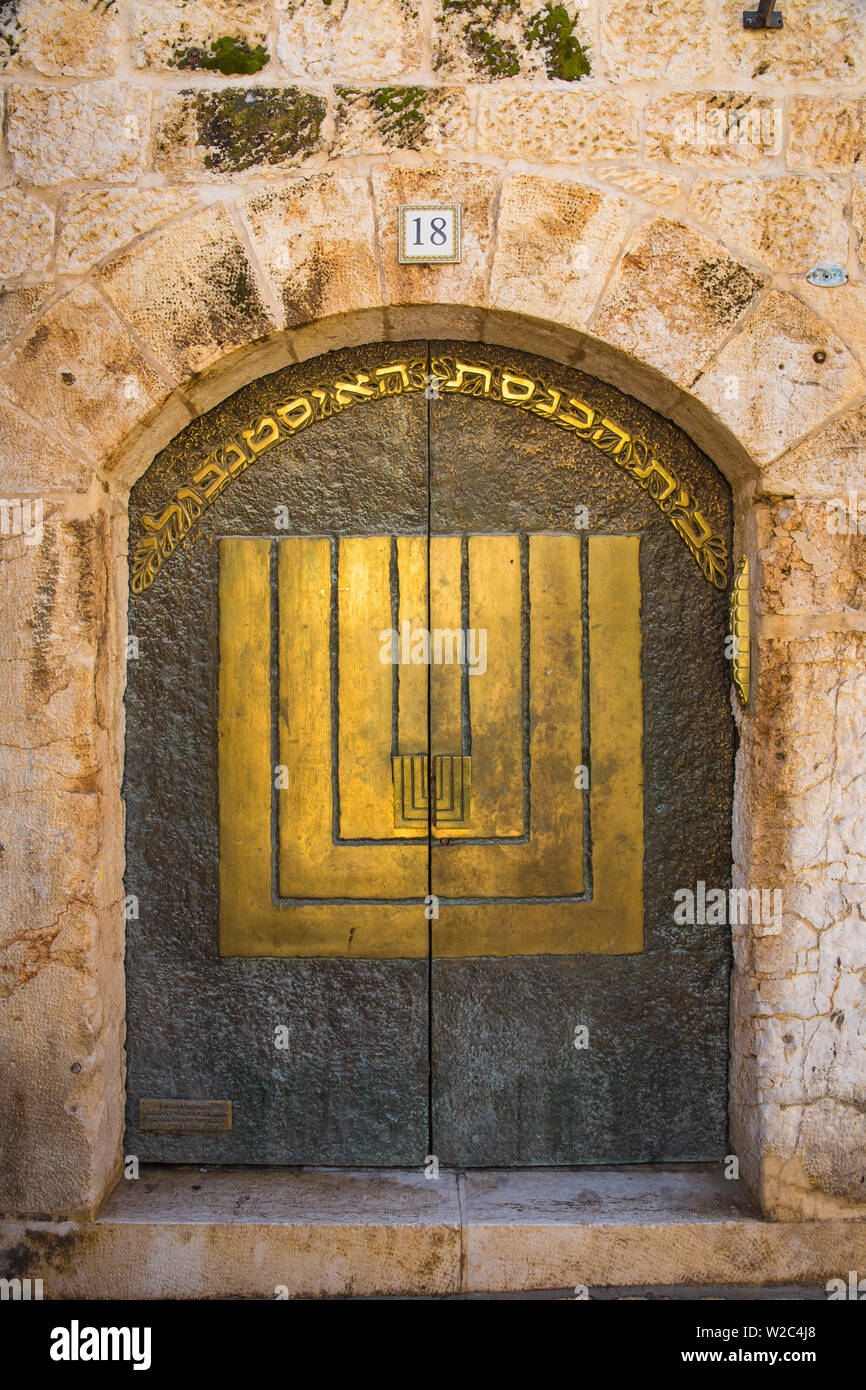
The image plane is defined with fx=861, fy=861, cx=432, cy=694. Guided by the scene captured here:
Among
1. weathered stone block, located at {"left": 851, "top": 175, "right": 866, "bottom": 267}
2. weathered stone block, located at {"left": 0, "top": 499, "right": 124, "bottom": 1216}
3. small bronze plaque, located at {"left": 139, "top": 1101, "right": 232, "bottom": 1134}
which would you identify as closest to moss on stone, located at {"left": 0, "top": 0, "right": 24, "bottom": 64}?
weathered stone block, located at {"left": 0, "top": 499, "right": 124, "bottom": 1216}

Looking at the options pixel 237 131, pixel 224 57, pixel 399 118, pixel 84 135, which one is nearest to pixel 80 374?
pixel 84 135

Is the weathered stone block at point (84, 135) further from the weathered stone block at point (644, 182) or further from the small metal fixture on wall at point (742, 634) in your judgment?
the small metal fixture on wall at point (742, 634)

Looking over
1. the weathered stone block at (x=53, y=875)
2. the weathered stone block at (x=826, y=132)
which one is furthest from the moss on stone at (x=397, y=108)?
the weathered stone block at (x=53, y=875)

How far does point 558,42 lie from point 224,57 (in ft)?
3.25

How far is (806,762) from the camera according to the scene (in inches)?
102

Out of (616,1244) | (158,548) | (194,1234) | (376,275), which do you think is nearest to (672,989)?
(616,1244)

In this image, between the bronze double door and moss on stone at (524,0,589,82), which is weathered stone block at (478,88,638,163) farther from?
the bronze double door

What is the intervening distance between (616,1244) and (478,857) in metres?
1.18

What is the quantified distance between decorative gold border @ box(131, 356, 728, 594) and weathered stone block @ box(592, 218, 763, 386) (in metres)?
0.28

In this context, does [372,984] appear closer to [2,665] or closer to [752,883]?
[752,883]

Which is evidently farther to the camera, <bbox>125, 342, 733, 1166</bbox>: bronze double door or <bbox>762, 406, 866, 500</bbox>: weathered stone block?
<bbox>125, 342, 733, 1166</bbox>: bronze double door

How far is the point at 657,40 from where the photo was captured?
2.56 meters

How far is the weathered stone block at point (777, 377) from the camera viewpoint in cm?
256

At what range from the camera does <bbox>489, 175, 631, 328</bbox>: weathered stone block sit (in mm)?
2549
